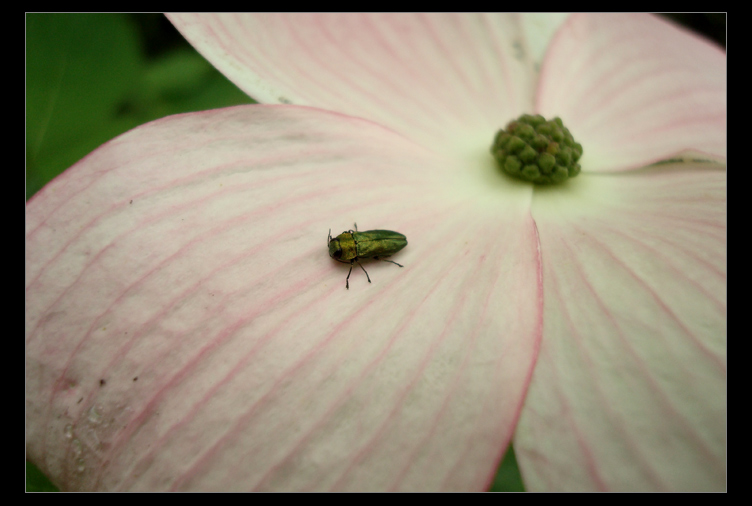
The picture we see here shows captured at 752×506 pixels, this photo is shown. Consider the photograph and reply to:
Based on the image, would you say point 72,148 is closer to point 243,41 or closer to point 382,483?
point 243,41

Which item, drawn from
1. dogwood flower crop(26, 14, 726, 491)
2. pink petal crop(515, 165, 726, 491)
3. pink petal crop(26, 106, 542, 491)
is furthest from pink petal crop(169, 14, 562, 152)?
pink petal crop(515, 165, 726, 491)

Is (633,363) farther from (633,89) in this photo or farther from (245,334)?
(633,89)

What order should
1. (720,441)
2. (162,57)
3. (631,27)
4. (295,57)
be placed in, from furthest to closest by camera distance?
(162,57), (631,27), (295,57), (720,441)

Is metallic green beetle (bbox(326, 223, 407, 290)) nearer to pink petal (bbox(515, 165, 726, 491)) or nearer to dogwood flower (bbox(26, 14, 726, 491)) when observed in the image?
dogwood flower (bbox(26, 14, 726, 491))

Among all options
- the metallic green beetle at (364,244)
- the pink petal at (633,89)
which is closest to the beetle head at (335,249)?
the metallic green beetle at (364,244)

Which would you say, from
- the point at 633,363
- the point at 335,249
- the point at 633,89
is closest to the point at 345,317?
the point at 335,249

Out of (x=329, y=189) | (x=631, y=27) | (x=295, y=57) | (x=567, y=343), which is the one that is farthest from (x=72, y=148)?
(x=631, y=27)

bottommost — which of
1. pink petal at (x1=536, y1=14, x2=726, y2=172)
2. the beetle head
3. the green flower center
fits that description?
the beetle head
